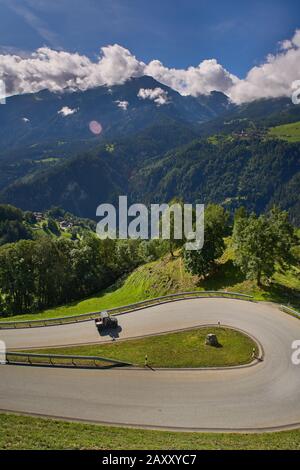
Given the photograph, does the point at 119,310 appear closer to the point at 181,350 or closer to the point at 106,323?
the point at 106,323

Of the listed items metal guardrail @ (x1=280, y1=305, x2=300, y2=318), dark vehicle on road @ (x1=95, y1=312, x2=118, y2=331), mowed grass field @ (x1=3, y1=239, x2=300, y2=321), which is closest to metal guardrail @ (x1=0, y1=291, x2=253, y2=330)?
mowed grass field @ (x1=3, y1=239, x2=300, y2=321)

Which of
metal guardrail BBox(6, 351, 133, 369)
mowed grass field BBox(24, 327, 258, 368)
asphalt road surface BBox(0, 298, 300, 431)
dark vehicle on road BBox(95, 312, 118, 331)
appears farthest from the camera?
dark vehicle on road BBox(95, 312, 118, 331)

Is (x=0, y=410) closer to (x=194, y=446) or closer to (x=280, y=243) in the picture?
(x=194, y=446)

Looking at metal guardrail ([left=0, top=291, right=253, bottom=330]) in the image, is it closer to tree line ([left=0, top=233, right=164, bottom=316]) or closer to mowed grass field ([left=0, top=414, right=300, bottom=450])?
mowed grass field ([left=0, top=414, right=300, bottom=450])

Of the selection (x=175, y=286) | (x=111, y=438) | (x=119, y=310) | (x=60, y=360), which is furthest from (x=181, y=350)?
(x=175, y=286)
